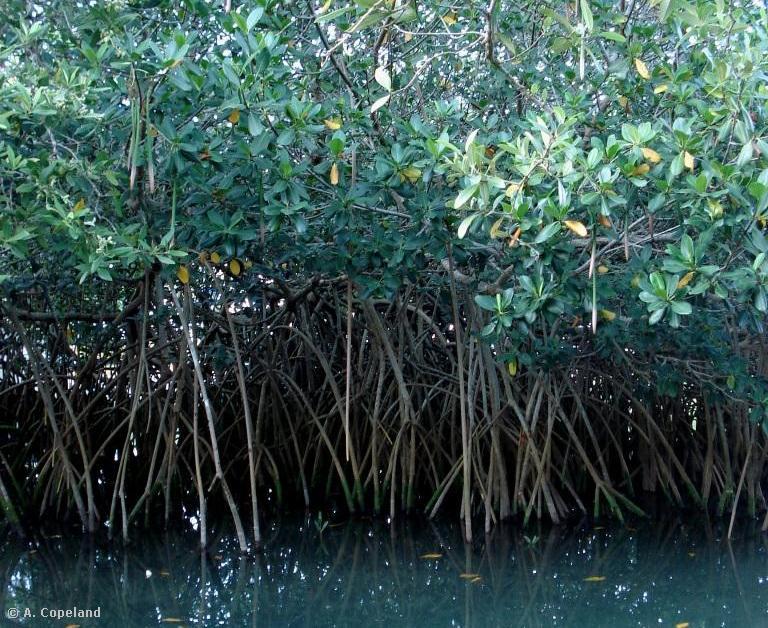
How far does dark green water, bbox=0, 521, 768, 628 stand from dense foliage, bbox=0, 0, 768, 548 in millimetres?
429

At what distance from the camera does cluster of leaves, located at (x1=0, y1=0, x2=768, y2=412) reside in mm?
2754

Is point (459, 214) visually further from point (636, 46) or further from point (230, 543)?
point (230, 543)

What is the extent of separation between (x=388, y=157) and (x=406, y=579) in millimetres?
1938

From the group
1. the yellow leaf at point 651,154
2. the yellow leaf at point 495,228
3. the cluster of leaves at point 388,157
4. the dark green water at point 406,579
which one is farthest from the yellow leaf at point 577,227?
the dark green water at point 406,579

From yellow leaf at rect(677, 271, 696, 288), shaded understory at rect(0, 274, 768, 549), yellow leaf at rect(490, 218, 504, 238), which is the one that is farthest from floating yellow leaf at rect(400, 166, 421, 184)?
shaded understory at rect(0, 274, 768, 549)

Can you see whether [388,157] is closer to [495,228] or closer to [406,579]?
[495,228]

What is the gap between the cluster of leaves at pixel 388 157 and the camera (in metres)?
2.75

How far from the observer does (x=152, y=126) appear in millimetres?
2969

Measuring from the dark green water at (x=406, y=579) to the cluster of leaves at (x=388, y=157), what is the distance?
0.96 metres

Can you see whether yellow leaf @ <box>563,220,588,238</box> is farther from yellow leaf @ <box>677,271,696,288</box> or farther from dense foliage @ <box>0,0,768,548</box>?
yellow leaf @ <box>677,271,696,288</box>

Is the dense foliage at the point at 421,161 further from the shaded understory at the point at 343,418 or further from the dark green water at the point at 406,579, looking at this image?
the dark green water at the point at 406,579

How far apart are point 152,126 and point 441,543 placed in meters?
2.68

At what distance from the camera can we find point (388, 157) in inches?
131

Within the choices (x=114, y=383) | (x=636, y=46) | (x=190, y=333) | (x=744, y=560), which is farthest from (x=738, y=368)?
(x=114, y=383)
